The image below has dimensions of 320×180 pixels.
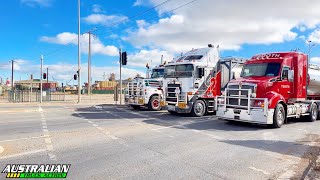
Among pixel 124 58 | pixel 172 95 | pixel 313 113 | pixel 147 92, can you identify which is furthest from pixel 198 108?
pixel 124 58

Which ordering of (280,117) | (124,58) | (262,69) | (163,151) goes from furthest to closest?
1. (124,58)
2. (262,69)
3. (280,117)
4. (163,151)

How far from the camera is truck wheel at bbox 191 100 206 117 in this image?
17.7 m

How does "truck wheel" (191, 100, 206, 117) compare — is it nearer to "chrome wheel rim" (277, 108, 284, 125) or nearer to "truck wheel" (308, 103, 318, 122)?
"chrome wheel rim" (277, 108, 284, 125)

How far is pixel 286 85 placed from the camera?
48.3 ft

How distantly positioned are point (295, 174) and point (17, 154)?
630 centimetres

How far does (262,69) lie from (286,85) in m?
1.35

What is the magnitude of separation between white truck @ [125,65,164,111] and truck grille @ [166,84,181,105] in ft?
9.98

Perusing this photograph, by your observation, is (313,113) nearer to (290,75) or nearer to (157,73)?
(290,75)

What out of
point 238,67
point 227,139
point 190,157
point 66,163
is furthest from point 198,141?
point 238,67

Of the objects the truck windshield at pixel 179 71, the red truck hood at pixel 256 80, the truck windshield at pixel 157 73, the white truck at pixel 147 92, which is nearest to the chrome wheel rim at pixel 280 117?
the red truck hood at pixel 256 80

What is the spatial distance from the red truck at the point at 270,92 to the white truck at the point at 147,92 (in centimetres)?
762

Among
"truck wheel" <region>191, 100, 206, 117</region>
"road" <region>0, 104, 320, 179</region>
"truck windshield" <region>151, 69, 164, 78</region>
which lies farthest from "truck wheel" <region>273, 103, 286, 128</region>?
"truck windshield" <region>151, 69, 164, 78</region>

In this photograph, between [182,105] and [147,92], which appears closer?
[182,105]

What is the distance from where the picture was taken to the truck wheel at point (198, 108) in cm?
1766
